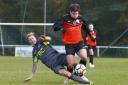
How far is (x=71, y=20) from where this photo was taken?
13.5m

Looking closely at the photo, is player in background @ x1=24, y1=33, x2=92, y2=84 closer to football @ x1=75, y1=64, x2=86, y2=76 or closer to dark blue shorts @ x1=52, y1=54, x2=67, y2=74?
dark blue shorts @ x1=52, y1=54, x2=67, y2=74

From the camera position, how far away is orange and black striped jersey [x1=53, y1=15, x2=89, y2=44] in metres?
13.5

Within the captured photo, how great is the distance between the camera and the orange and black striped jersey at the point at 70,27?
44.4 feet

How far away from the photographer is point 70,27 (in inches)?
537

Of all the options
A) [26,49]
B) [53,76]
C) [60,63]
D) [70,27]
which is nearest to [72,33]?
[70,27]

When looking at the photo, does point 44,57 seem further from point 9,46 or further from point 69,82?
point 9,46

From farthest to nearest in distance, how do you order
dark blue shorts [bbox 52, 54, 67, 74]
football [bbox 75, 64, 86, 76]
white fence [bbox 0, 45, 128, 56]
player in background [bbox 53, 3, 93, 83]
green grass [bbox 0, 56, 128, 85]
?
white fence [bbox 0, 45, 128, 56] < green grass [bbox 0, 56, 128, 85] < player in background [bbox 53, 3, 93, 83] < dark blue shorts [bbox 52, 54, 67, 74] < football [bbox 75, 64, 86, 76]

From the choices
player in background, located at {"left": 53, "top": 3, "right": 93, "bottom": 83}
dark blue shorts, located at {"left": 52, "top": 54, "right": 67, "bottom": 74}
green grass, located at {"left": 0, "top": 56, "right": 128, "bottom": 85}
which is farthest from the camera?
green grass, located at {"left": 0, "top": 56, "right": 128, "bottom": 85}

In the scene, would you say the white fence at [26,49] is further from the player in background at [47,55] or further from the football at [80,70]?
the football at [80,70]

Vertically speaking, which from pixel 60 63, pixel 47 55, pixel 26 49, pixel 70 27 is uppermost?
pixel 70 27

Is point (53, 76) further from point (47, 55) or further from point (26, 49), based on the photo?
point (26, 49)

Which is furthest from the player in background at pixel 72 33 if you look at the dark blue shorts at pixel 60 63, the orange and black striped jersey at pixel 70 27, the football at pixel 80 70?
the football at pixel 80 70

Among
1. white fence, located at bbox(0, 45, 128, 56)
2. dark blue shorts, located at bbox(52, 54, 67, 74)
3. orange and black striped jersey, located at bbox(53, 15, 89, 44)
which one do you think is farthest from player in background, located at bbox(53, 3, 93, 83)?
white fence, located at bbox(0, 45, 128, 56)

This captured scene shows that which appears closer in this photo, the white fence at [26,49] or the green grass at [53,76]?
the green grass at [53,76]
